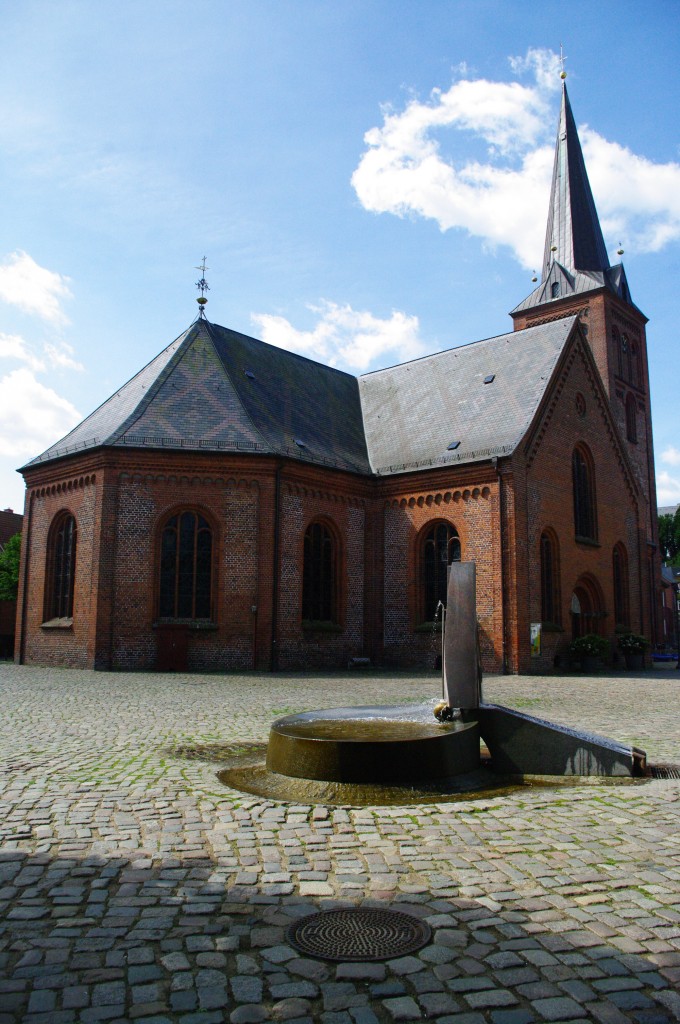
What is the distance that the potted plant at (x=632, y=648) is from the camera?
28625 mm

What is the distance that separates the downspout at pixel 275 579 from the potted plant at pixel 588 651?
32.4ft

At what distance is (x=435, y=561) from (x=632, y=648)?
28.5ft

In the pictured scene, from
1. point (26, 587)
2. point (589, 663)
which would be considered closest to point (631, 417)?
point (589, 663)

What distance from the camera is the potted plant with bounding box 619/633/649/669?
28.6 metres

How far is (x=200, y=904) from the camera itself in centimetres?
421

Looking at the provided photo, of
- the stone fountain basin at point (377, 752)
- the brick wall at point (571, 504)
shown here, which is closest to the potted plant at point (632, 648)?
the brick wall at point (571, 504)

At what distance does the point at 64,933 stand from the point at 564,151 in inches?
1888

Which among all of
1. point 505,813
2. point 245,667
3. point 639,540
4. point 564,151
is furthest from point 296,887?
point 564,151

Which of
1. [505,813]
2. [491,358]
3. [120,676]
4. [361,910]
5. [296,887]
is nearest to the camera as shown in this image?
[361,910]

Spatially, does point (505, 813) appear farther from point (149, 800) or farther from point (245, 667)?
point (245, 667)

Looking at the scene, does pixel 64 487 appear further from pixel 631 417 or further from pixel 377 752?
pixel 631 417

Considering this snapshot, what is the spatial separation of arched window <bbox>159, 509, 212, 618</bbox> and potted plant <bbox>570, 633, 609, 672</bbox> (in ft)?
39.5

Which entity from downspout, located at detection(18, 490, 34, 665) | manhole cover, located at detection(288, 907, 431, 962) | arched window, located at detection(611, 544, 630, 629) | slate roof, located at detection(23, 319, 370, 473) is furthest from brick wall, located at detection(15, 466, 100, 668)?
manhole cover, located at detection(288, 907, 431, 962)

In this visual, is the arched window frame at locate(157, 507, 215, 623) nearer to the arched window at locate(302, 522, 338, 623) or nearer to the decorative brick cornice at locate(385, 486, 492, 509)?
the arched window at locate(302, 522, 338, 623)
